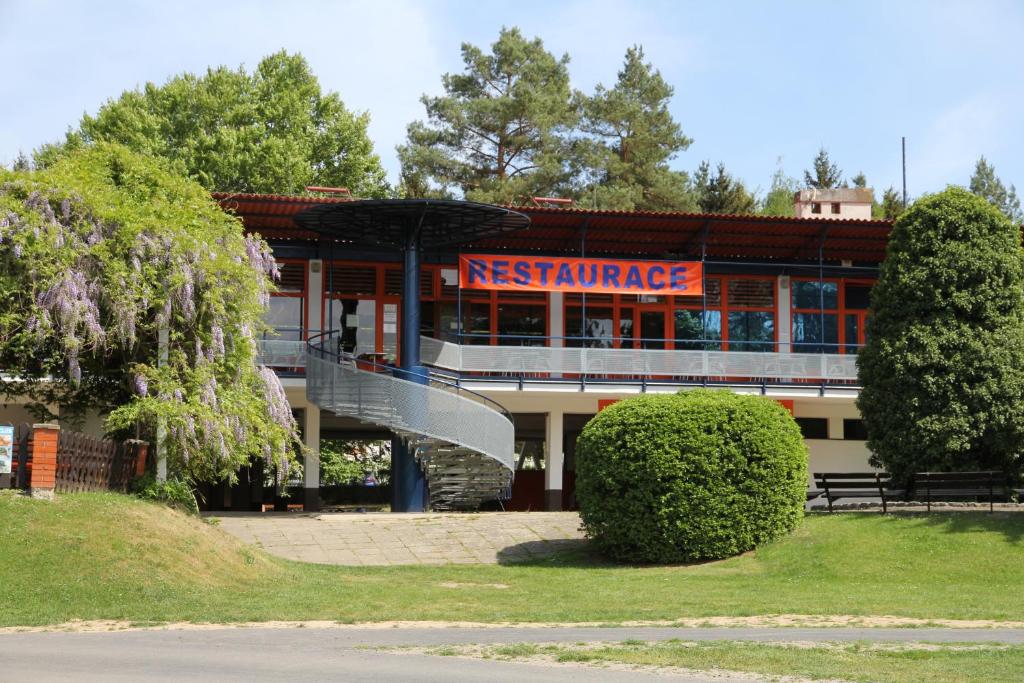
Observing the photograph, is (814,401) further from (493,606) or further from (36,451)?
(36,451)

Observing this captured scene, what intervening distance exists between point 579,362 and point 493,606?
48.6 feet

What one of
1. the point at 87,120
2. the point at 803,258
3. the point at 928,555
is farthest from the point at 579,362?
the point at 87,120

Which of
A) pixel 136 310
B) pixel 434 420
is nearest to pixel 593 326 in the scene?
pixel 434 420

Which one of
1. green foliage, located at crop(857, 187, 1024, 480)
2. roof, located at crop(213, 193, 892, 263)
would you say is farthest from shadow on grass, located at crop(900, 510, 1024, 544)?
roof, located at crop(213, 193, 892, 263)

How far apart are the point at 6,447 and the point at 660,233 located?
1821cm

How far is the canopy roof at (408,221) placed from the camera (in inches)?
1072

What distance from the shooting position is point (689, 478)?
21.1 m

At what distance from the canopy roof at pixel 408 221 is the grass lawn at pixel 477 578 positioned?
832 cm

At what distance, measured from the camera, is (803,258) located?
34.3 metres

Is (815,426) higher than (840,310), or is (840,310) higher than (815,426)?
(840,310)

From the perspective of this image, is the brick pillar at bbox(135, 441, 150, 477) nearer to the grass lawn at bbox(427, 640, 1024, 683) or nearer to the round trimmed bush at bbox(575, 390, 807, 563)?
the round trimmed bush at bbox(575, 390, 807, 563)

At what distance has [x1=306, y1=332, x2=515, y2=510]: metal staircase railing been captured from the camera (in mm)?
26906

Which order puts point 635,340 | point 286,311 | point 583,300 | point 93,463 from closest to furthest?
point 93,463
point 583,300
point 286,311
point 635,340

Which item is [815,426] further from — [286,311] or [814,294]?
[286,311]
